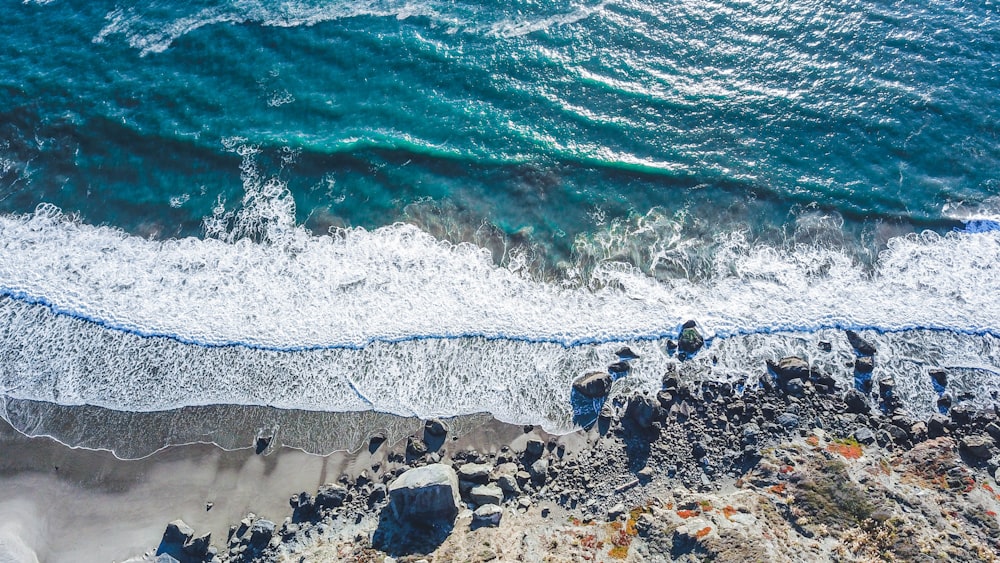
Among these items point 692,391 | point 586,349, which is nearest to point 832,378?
point 692,391

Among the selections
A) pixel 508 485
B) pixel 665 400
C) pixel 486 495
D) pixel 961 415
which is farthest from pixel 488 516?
pixel 961 415

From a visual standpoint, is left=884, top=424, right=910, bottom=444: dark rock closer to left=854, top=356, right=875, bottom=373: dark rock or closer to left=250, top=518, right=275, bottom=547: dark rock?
left=854, top=356, right=875, bottom=373: dark rock

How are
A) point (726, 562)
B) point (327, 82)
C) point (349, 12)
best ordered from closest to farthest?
point (726, 562) < point (327, 82) < point (349, 12)

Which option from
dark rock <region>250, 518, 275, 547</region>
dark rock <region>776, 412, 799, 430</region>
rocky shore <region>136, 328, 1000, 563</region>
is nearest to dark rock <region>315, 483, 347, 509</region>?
rocky shore <region>136, 328, 1000, 563</region>

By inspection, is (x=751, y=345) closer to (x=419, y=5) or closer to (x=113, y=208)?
(x=419, y=5)

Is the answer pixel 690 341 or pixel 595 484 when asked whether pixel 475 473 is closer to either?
pixel 595 484

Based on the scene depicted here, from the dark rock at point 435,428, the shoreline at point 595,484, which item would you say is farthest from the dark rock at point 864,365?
the dark rock at point 435,428
